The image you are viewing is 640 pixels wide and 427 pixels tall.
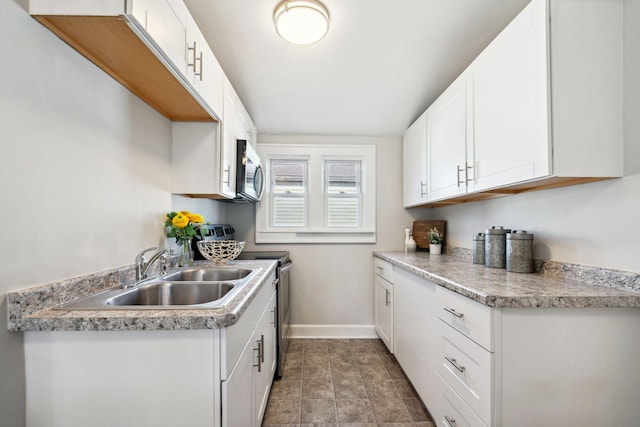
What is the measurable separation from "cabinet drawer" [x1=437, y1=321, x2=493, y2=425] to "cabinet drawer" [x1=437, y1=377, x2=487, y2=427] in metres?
0.03

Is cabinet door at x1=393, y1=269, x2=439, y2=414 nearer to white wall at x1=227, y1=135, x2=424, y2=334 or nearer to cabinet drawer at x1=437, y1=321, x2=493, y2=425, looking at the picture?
cabinet drawer at x1=437, y1=321, x2=493, y2=425

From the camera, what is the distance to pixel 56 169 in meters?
0.98

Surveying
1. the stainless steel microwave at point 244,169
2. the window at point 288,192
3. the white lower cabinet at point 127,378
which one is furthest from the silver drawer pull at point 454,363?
the window at point 288,192

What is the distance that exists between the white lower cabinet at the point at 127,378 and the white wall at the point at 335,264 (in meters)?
2.16

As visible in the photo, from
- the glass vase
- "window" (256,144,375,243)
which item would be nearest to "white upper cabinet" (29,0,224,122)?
the glass vase

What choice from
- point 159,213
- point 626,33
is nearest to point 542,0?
point 626,33

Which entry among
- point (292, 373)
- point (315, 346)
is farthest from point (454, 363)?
point (315, 346)

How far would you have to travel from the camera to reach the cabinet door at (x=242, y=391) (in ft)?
2.95

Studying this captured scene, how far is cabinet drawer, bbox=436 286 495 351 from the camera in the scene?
3.62 feet

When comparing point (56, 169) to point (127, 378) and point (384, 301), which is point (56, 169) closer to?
point (127, 378)

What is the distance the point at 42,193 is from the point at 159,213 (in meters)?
0.72

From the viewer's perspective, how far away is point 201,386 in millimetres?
868

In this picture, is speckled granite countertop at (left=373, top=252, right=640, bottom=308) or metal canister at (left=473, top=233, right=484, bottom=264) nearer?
speckled granite countertop at (left=373, top=252, right=640, bottom=308)

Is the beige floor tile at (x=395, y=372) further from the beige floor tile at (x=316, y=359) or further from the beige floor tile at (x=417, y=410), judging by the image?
the beige floor tile at (x=316, y=359)
